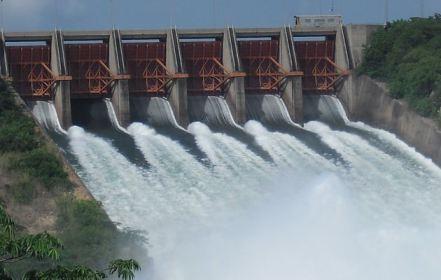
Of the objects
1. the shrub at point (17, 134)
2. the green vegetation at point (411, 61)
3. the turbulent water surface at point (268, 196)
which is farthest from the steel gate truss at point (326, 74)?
the shrub at point (17, 134)

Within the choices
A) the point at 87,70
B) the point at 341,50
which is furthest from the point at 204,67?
the point at 341,50

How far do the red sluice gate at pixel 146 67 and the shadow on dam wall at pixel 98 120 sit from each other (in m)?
2.24

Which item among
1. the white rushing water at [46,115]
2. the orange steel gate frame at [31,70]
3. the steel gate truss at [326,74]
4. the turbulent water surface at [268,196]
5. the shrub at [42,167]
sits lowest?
the turbulent water surface at [268,196]

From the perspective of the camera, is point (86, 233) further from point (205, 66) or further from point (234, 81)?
point (205, 66)

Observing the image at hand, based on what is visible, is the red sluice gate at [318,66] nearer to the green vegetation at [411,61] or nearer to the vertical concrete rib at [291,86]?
the vertical concrete rib at [291,86]

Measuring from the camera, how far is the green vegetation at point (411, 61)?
55.9 m

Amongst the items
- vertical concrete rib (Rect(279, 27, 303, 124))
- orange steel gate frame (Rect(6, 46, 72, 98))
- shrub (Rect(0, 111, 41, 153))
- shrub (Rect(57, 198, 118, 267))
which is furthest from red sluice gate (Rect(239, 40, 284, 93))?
shrub (Rect(57, 198, 118, 267))

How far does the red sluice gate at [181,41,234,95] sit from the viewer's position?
59188mm

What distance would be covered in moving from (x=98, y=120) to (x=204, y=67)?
7.12m

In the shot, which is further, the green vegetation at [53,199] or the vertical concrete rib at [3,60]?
the vertical concrete rib at [3,60]

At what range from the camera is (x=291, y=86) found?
59375mm

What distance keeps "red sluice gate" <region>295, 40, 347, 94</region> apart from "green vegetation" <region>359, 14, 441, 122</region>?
1.86m

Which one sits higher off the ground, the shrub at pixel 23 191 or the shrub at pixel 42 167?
the shrub at pixel 42 167

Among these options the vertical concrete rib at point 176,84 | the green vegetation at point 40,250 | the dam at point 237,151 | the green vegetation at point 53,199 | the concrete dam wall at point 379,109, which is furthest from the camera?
the vertical concrete rib at point 176,84
